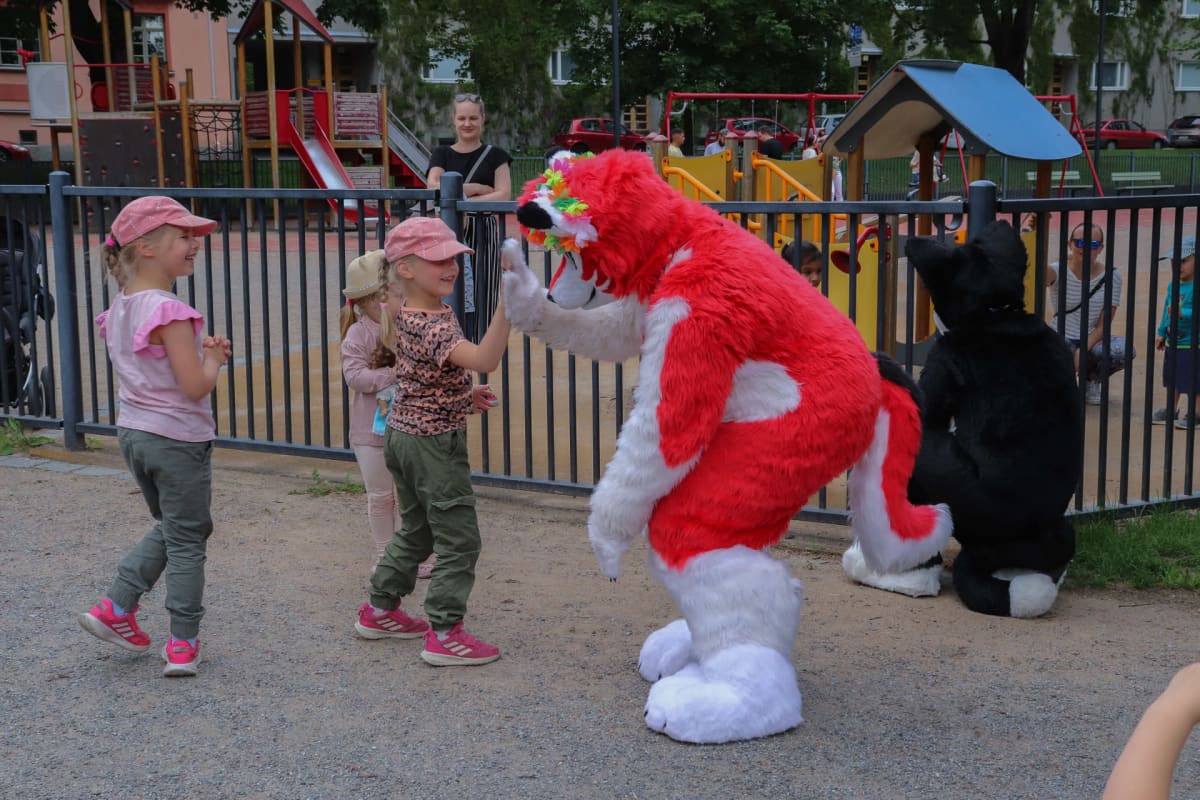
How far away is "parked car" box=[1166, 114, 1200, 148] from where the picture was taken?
139 ft

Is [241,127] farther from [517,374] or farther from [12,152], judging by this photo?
[517,374]

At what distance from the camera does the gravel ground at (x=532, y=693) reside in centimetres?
333

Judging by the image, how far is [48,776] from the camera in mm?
3365

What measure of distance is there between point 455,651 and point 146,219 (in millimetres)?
1613

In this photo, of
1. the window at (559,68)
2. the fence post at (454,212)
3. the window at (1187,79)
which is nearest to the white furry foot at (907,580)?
the fence post at (454,212)

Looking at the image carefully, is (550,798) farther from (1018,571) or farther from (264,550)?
(264,550)

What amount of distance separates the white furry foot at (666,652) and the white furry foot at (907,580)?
3.05 ft

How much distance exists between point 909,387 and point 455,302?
2.64 meters

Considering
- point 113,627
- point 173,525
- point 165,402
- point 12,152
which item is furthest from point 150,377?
point 12,152

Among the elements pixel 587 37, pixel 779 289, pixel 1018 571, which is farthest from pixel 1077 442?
pixel 587 37

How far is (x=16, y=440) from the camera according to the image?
716cm

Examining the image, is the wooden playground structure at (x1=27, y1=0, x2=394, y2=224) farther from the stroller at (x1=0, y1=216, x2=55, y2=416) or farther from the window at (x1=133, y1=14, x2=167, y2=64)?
the stroller at (x1=0, y1=216, x2=55, y2=416)

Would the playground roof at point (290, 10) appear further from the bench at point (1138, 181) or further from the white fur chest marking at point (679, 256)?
the white fur chest marking at point (679, 256)

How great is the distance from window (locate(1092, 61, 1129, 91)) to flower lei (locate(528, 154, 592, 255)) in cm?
5241
